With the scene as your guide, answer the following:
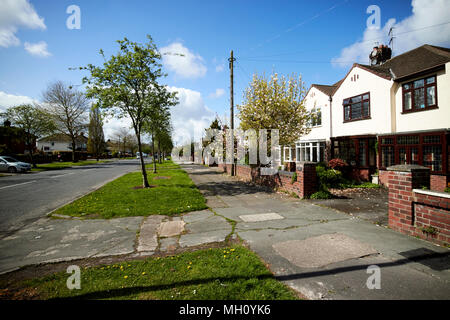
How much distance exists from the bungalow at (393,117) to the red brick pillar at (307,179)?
702 centimetres

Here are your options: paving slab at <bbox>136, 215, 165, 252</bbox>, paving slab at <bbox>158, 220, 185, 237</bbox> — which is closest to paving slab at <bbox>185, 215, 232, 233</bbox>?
paving slab at <bbox>158, 220, 185, 237</bbox>

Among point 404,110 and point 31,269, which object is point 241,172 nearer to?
point 404,110

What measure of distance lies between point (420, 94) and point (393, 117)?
1.69 m

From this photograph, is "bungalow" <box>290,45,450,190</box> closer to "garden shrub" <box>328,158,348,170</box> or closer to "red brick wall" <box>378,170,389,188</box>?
"red brick wall" <box>378,170,389,188</box>

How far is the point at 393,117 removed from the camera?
12609 millimetres

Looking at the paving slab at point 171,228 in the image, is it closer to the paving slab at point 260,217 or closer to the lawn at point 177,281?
the lawn at point 177,281

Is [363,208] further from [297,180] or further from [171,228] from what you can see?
[171,228]

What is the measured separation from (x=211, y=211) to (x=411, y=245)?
4.78 m

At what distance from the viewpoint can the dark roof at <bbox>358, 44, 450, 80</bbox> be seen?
10930mm

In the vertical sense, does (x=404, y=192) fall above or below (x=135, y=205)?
above

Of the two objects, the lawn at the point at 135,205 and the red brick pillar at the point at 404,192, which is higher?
the red brick pillar at the point at 404,192

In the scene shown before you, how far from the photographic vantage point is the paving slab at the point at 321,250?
3.19 metres

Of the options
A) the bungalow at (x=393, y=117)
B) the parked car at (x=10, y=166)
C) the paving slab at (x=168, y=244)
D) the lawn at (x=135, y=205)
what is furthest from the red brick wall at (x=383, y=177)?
the parked car at (x=10, y=166)

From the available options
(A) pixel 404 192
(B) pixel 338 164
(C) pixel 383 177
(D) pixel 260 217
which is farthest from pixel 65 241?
(C) pixel 383 177
